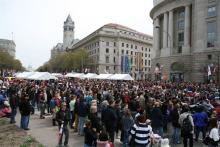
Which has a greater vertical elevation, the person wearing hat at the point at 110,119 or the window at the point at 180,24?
the window at the point at 180,24

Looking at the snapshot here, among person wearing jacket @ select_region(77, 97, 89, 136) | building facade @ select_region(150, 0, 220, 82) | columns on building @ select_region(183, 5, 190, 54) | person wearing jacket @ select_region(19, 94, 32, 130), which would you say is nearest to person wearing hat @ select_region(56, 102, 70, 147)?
person wearing jacket @ select_region(77, 97, 89, 136)

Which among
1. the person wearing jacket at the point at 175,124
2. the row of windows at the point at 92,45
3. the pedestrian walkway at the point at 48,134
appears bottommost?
the pedestrian walkway at the point at 48,134

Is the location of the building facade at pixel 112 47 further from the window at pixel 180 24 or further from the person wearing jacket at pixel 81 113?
the person wearing jacket at pixel 81 113

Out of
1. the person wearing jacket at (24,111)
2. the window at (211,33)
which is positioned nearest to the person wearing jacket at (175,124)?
the person wearing jacket at (24,111)

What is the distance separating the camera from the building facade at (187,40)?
5766 cm

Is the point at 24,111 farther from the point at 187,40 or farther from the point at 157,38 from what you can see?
the point at 157,38

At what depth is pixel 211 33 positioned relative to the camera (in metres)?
58.4

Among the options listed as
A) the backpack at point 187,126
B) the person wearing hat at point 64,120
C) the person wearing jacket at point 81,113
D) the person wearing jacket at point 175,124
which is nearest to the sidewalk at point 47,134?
the person wearing jacket at point 81,113

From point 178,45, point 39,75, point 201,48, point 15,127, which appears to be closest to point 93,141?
point 15,127

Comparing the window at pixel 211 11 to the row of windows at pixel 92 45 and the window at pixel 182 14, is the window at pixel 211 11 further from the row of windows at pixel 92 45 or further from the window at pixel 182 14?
the row of windows at pixel 92 45

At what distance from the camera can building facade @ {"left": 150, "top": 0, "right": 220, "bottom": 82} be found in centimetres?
5766

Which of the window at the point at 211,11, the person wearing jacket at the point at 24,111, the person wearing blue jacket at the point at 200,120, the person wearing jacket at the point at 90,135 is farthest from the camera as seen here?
the window at the point at 211,11

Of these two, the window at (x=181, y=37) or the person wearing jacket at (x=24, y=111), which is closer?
the person wearing jacket at (x=24, y=111)

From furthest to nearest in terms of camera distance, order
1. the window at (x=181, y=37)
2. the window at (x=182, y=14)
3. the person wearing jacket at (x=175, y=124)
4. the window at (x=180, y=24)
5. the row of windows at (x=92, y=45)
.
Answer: the row of windows at (x=92, y=45) → the window at (x=180, y=24) → the window at (x=182, y=14) → the window at (x=181, y=37) → the person wearing jacket at (x=175, y=124)
